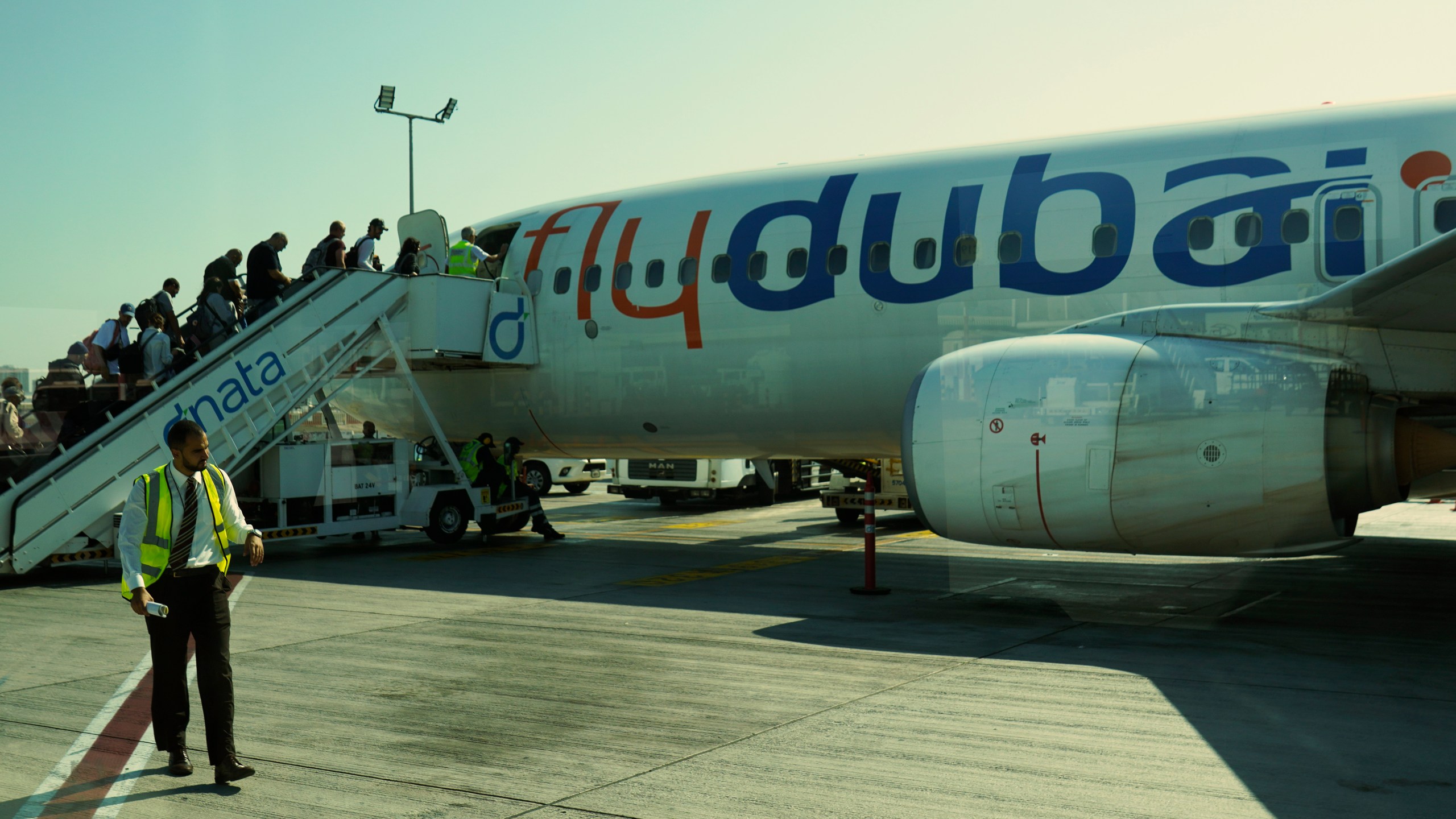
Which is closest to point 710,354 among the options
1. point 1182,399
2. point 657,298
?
point 657,298

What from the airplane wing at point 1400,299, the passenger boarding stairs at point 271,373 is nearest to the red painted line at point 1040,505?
the airplane wing at point 1400,299

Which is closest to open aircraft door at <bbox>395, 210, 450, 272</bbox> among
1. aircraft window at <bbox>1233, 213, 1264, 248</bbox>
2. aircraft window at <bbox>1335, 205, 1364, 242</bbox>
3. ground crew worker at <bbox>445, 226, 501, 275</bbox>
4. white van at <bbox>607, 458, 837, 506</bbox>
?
ground crew worker at <bbox>445, 226, 501, 275</bbox>

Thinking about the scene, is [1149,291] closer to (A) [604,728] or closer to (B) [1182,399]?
(B) [1182,399]

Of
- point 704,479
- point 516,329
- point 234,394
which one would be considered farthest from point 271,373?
point 704,479

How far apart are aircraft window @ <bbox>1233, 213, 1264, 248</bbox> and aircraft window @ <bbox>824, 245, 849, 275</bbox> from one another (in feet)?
14.0

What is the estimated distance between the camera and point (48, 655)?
953 cm

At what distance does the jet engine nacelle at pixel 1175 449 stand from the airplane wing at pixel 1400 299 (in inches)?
15.7

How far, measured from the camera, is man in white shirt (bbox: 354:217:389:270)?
17703mm

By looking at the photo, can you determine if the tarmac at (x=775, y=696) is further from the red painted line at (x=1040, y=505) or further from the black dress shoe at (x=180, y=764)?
the red painted line at (x=1040, y=505)

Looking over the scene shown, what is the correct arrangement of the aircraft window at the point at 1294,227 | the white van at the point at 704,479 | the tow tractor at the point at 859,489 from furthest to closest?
the white van at the point at 704,479
the tow tractor at the point at 859,489
the aircraft window at the point at 1294,227

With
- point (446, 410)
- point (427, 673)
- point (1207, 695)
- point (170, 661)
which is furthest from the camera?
point (446, 410)

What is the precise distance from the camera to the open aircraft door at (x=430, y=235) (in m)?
17.3

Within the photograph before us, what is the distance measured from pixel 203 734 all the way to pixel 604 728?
2.50 meters

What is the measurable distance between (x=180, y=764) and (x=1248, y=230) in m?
10.4
